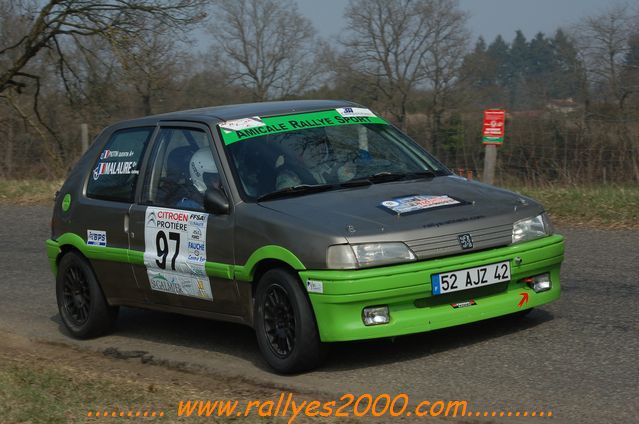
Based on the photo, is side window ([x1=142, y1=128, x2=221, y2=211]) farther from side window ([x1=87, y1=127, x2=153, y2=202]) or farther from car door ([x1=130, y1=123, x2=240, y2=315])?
side window ([x1=87, y1=127, x2=153, y2=202])

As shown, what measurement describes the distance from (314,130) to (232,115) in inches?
23.0

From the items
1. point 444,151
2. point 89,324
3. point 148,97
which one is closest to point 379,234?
point 89,324

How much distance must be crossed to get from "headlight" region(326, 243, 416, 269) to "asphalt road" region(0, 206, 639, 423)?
66 cm

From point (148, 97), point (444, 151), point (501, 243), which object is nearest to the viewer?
point (501, 243)

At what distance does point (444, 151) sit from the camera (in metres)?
19.3

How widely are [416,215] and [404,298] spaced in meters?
0.53

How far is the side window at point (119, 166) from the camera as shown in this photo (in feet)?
23.2

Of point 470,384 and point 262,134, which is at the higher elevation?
point 262,134

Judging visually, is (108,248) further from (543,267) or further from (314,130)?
(543,267)

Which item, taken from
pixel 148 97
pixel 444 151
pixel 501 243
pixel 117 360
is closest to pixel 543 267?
pixel 501 243

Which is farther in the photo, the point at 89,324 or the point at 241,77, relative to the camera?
the point at 241,77

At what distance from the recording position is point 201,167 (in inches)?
256

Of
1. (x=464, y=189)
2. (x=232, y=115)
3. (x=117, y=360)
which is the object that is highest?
(x=232, y=115)

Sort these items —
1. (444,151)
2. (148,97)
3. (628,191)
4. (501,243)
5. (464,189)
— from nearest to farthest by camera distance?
(501,243) < (464,189) < (628,191) < (444,151) < (148,97)
